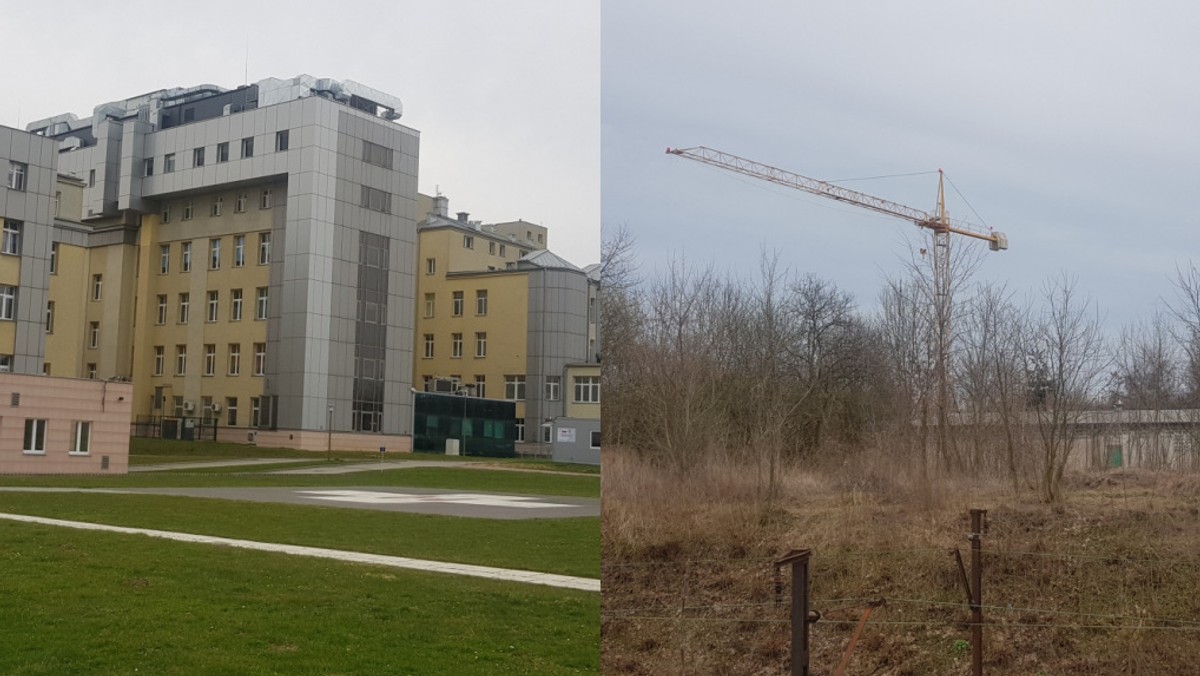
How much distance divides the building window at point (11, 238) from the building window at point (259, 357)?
10.6 m

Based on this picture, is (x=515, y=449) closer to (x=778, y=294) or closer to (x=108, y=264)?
(x=108, y=264)

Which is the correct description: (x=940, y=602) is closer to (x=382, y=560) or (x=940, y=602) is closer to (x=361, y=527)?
(x=382, y=560)

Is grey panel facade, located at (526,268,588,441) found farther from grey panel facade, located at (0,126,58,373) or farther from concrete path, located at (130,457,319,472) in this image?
grey panel facade, located at (0,126,58,373)

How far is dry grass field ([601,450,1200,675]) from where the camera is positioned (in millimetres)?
6336

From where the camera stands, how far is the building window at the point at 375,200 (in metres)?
45.7

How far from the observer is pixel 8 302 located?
36969 millimetres

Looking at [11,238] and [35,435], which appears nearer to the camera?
[35,435]

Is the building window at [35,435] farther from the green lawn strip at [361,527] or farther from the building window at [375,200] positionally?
the building window at [375,200]

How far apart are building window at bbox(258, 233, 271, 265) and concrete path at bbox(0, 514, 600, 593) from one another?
Answer: 32321 mm

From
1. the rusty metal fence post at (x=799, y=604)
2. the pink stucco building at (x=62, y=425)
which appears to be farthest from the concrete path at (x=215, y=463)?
the rusty metal fence post at (x=799, y=604)

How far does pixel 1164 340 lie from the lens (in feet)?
25.3

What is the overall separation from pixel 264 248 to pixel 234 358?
4386 mm

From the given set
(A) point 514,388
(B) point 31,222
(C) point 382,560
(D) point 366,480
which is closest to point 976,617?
(C) point 382,560

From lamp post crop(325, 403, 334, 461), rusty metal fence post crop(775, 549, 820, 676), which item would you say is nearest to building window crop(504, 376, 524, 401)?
lamp post crop(325, 403, 334, 461)
